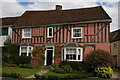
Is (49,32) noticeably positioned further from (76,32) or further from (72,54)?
(72,54)

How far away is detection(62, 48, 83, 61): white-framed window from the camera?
17.6 m

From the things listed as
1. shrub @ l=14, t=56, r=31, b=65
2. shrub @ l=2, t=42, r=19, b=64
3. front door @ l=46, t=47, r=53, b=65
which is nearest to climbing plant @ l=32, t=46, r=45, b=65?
front door @ l=46, t=47, r=53, b=65

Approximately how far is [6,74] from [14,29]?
32.1 feet

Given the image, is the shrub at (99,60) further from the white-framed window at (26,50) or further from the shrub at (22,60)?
the white-framed window at (26,50)

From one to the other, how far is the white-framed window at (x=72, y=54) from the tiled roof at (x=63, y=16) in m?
3.57

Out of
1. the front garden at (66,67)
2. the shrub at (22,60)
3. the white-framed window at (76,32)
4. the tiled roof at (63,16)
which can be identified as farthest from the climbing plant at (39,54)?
the white-framed window at (76,32)

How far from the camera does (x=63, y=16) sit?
20641mm

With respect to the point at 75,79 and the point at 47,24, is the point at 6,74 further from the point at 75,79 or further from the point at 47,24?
the point at 47,24

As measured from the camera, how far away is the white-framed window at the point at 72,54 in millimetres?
17594

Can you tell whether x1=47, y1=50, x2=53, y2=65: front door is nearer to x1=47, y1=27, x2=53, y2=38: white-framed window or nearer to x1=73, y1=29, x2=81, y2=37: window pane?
x1=47, y1=27, x2=53, y2=38: white-framed window

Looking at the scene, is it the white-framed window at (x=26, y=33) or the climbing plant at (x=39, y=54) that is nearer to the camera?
the climbing plant at (x=39, y=54)

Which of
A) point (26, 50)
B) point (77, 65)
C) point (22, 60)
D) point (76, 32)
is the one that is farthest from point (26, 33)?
point (77, 65)

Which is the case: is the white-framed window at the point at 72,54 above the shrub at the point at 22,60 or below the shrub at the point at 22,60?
above

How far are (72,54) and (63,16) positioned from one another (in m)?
5.77
